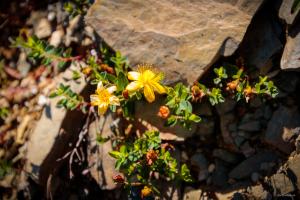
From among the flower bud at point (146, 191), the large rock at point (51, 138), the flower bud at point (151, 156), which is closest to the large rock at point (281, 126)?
the flower bud at point (151, 156)

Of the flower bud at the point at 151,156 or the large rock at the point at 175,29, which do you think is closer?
the flower bud at the point at 151,156

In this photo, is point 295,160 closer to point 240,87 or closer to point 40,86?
point 240,87

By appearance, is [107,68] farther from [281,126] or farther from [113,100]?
[281,126]

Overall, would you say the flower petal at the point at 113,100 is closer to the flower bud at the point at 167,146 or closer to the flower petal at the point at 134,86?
the flower petal at the point at 134,86

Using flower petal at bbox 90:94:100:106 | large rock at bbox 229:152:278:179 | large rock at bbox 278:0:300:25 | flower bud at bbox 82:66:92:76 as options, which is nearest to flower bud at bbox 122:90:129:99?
flower petal at bbox 90:94:100:106

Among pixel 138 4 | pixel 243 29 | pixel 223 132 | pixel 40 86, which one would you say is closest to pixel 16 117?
pixel 40 86

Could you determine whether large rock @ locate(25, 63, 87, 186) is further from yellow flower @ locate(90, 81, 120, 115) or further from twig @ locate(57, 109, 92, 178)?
yellow flower @ locate(90, 81, 120, 115)
